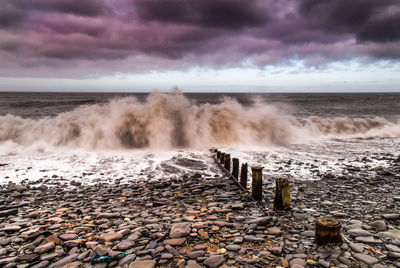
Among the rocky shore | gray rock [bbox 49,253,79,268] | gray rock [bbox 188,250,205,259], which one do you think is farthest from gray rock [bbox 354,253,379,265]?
gray rock [bbox 49,253,79,268]

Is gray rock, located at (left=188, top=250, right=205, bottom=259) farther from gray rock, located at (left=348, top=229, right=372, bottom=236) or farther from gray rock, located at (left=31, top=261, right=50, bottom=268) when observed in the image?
gray rock, located at (left=348, top=229, right=372, bottom=236)

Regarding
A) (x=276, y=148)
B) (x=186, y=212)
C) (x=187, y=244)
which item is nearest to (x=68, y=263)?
(x=187, y=244)

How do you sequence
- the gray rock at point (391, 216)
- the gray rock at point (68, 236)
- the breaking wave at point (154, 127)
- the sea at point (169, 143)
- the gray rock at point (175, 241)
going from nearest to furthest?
the gray rock at point (175, 241)
the gray rock at point (68, 236)
the gray rock at point (391, 216)
the sea at point (169, 143)
the breaking wave at point (154, 127)

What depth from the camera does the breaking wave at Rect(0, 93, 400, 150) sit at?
1317 cm

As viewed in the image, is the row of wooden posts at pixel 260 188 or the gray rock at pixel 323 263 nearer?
the gray rock at pixel 323 263

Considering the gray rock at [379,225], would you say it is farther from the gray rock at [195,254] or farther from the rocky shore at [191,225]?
the gray rock at [195,254]

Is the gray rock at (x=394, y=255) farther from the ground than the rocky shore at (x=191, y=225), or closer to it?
farther from the ground

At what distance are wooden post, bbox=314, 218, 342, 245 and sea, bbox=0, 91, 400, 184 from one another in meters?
4.24

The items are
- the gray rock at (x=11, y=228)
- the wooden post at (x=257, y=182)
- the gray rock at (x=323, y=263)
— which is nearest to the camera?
the gray rock at (x=323, y=263)

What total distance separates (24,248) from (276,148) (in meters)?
11.2

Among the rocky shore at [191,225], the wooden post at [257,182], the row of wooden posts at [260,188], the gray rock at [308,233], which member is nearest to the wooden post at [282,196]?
the row of wooden posts at [260,188]

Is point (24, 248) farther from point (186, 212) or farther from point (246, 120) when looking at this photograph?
point (246, 120)

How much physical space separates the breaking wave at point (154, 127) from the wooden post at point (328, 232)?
32.9 feet

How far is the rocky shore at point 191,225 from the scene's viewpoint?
3.41m
